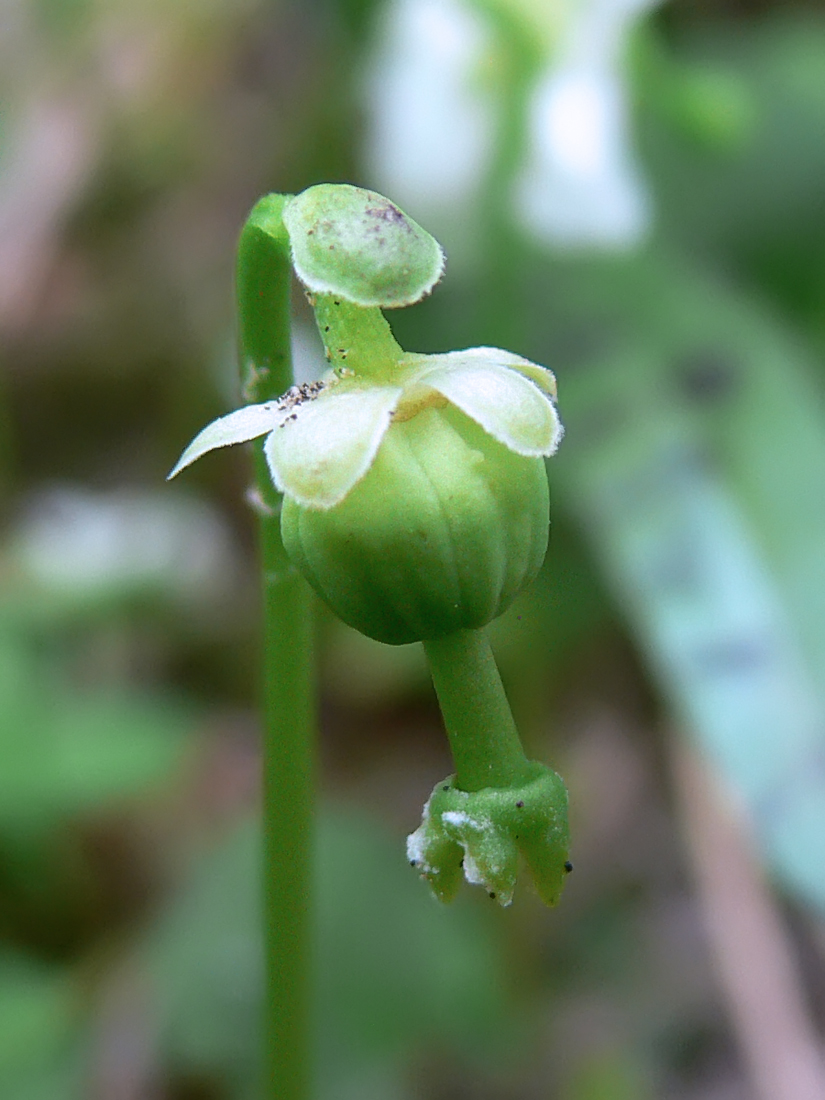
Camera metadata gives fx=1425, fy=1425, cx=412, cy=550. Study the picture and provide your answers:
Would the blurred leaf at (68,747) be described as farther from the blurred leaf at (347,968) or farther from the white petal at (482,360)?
the white petal at (482,360)

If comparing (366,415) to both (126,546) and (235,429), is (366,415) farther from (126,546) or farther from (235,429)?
(126,546)

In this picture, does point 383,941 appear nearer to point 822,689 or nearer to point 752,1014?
point 752,1014

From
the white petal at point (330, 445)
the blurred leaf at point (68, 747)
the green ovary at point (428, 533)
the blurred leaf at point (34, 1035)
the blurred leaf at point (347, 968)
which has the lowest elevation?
the blurred leaf at point (347, 968)

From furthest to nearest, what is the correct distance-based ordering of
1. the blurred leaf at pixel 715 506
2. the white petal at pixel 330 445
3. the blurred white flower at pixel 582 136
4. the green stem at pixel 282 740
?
the blurred white flower at pixel 582 136 < the blurred leaf at pixel 715 506 < the green stem at pixel 282 740 < the white petal at pixel 330 445

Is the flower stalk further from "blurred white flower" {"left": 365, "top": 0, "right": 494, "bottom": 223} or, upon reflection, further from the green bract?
"blurred white flower" {"left": 365, "top": 0, "right": 494, "bottom": 223}

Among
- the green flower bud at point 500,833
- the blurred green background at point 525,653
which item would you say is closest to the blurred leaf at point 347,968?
the blurred green background at point 525,653

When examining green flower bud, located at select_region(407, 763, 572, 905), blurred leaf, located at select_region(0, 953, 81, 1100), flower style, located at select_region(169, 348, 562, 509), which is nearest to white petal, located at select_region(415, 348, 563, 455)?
flower style, located at select_region(169, 348, 562, 509)

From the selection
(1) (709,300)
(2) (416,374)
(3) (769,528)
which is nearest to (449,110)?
(1) (709,300)
